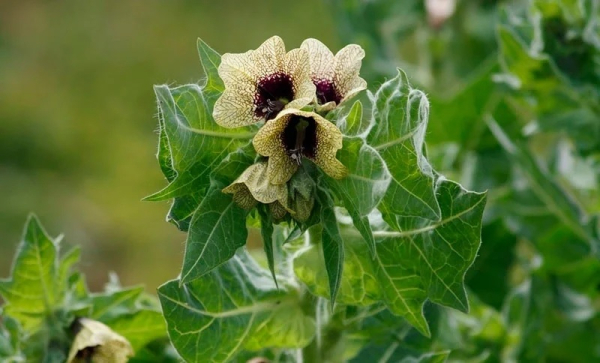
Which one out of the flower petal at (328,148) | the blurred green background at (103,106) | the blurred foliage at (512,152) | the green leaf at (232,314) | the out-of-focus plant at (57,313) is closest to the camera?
the flower petal at (328,148)

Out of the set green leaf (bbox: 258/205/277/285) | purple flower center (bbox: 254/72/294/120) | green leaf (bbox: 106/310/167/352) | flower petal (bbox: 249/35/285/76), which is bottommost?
green leaf (bbox: 106/310/167/352)

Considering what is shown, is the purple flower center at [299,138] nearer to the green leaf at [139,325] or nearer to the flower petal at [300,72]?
the flower petal at [300,72]

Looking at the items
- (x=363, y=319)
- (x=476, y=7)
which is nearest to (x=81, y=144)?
(x=476, y=7)

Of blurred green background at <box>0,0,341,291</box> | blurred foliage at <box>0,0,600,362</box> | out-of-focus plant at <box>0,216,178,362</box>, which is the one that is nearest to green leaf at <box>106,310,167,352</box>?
out-of-focus plant at <box>0,216,178,362</box>

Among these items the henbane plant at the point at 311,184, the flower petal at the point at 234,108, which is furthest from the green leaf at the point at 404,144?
the flower petal at the point at 234,108

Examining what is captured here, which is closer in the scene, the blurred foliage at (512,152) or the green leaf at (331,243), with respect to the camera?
the green leaf at (331,243)

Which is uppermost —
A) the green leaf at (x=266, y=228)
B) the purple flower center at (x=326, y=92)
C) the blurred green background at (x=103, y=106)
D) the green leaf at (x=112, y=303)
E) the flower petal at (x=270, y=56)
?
the flower petal at (x=270, y=56)

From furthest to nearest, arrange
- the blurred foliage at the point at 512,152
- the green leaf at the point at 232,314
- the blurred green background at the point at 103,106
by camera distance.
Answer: the blurred green background at the point at 103,106
the blurred foliage at the point at 512,152
the green leaf at the point at 232,314

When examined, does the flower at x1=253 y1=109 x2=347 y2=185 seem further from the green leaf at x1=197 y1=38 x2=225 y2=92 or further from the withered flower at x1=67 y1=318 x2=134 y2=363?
the withered flower at x1=67 y1=318 x2=134 y2=363
